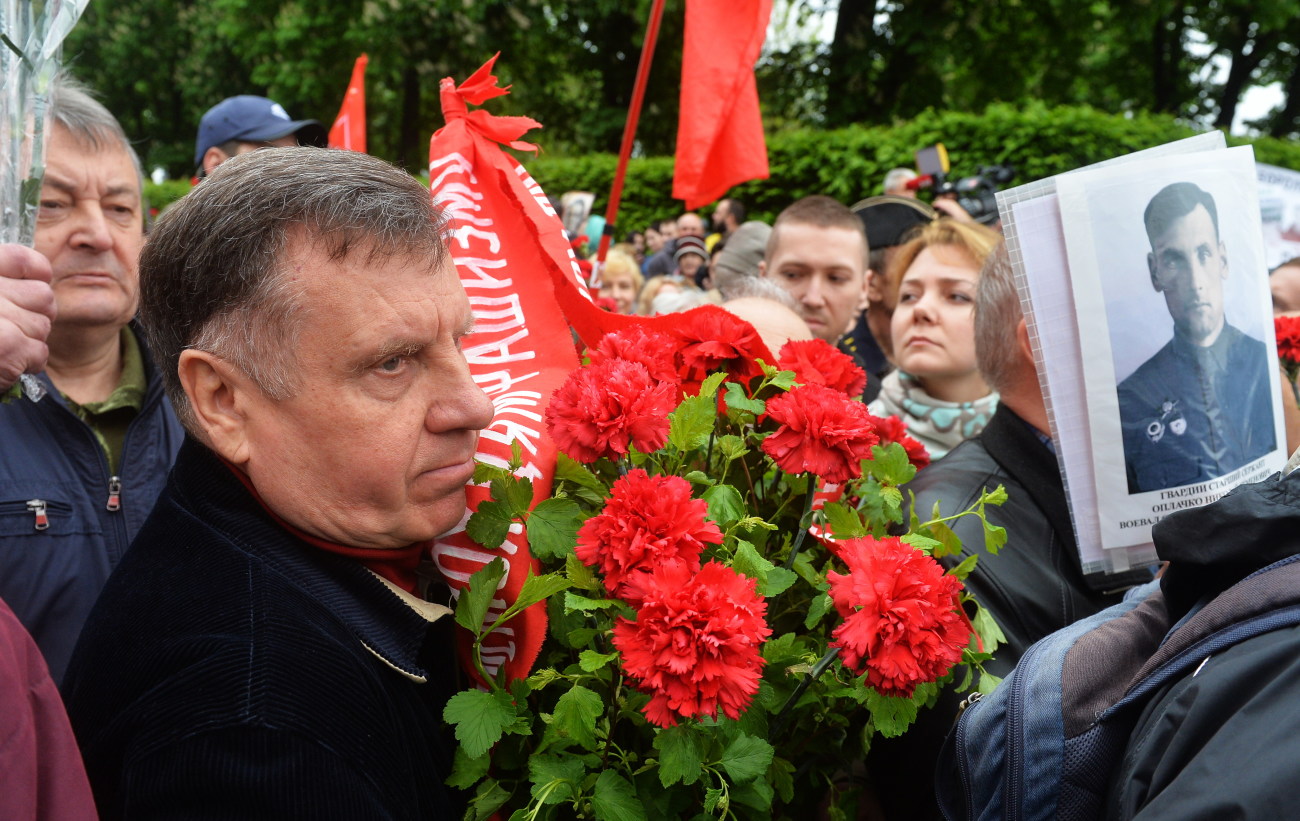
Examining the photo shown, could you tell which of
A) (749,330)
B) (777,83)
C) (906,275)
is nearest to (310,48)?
(777,83)

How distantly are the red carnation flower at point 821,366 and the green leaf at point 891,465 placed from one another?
0.14 m

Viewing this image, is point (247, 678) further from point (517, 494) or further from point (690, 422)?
point (690, 422)

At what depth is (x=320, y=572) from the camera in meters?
1.43

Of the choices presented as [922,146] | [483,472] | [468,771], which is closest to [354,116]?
[483,472]

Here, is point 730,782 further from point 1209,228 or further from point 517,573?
point 1209,228

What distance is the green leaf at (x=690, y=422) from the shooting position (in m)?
1.39

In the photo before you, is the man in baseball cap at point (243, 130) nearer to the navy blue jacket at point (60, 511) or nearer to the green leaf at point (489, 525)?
the navy blue jacket at point (60, 511)

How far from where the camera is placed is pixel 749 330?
5.42 ft

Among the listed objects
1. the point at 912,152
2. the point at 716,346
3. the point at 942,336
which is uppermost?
the point at 912,152

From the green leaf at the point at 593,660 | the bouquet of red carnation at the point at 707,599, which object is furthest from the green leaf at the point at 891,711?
the green leaf at the point at 593,660

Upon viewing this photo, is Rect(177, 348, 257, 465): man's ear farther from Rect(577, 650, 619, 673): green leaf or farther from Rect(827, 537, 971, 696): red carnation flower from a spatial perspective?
Rect(827, 537, 971, 696): red carnation flower

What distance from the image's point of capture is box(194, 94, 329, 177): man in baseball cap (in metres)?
4.18

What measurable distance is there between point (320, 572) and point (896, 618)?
0.80 meters

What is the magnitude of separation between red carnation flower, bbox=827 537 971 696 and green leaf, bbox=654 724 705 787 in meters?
0.21
